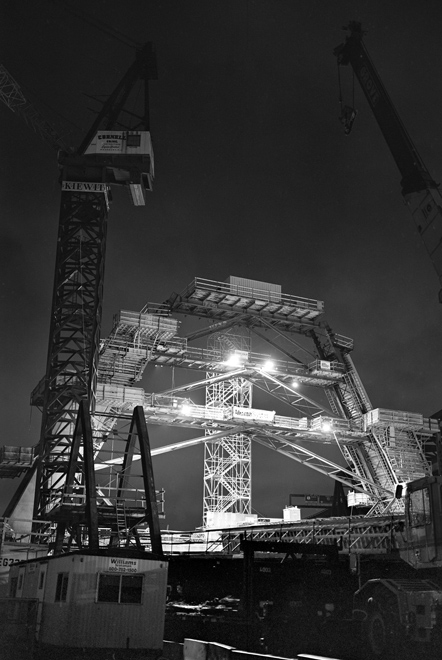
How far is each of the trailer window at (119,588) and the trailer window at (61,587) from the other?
0.88 meters

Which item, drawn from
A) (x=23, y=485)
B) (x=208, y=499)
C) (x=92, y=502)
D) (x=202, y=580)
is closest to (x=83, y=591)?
(x=92, y=502)

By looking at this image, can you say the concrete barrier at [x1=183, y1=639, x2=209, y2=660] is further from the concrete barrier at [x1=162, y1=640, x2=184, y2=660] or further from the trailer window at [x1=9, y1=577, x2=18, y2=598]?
the trailer window at [x1=9, y1=577, x2=18, y2=598]

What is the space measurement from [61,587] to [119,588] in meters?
1.54

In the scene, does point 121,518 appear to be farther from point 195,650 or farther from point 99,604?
point 195,650

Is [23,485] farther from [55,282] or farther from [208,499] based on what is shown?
[208,499]

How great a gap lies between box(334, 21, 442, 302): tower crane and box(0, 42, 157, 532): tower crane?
17.5m

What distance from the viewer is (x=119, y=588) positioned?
712 inches

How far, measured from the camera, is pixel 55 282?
151ft

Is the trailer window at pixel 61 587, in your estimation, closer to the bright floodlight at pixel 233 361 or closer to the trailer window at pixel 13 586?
the trailer window at pixel 13 586

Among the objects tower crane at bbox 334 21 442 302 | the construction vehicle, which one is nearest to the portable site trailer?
the construction vehicle

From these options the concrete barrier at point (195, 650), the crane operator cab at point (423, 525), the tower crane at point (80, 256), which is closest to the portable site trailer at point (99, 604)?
the concrete barrier at point (195, 650)

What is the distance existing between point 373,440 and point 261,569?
153ft

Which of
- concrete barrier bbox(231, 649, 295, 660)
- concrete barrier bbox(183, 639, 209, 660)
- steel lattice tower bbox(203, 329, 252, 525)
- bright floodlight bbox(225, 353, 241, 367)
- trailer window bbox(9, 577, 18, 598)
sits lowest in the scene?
concrete barrier bbox(183, 639, 209, 660)

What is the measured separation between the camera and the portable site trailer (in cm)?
1741
